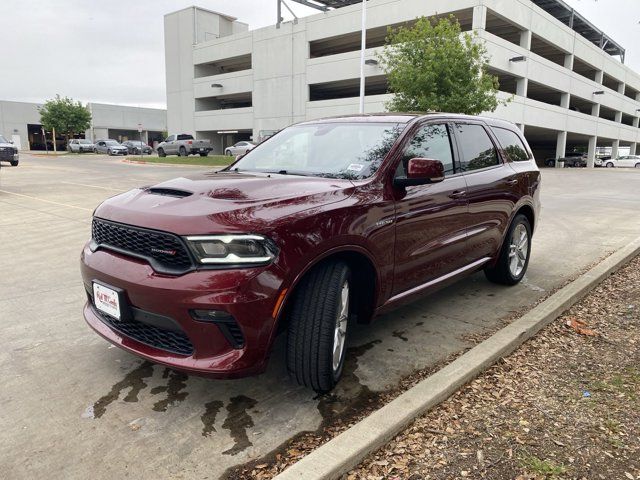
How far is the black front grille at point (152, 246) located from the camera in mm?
2637

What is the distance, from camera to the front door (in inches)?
138

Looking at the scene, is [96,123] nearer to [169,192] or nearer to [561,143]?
[561,143]

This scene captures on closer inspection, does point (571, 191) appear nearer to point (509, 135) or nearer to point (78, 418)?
point (509, 135)

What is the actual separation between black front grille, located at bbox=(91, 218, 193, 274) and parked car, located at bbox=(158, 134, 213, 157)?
1407 inches

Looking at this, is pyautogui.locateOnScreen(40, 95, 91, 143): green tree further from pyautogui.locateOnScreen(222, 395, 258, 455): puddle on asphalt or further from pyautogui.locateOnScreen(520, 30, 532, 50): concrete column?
pyautogui.locateOnScreen(222, 395, 258, 455): puddle on asphalt

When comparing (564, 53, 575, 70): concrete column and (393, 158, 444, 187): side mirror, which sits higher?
(564, 53, 575, 70): concrete column

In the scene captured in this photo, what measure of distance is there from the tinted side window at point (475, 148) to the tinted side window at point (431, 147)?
0.21m

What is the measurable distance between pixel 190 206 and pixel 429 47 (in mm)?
20832

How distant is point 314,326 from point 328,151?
1573mm

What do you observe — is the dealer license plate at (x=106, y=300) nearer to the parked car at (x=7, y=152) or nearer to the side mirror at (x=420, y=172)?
the side mirror at (x=420, y=172)

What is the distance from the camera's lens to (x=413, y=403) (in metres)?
2.83

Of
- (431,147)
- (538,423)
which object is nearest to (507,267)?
(431,147)

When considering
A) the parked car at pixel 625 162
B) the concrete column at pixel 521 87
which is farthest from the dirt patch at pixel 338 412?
the parked car at pixel 625 162

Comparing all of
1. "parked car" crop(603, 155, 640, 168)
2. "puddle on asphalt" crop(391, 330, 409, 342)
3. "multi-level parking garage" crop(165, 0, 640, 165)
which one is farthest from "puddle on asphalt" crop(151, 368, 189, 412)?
"parked car" crop(603, 155, 640, 168)
